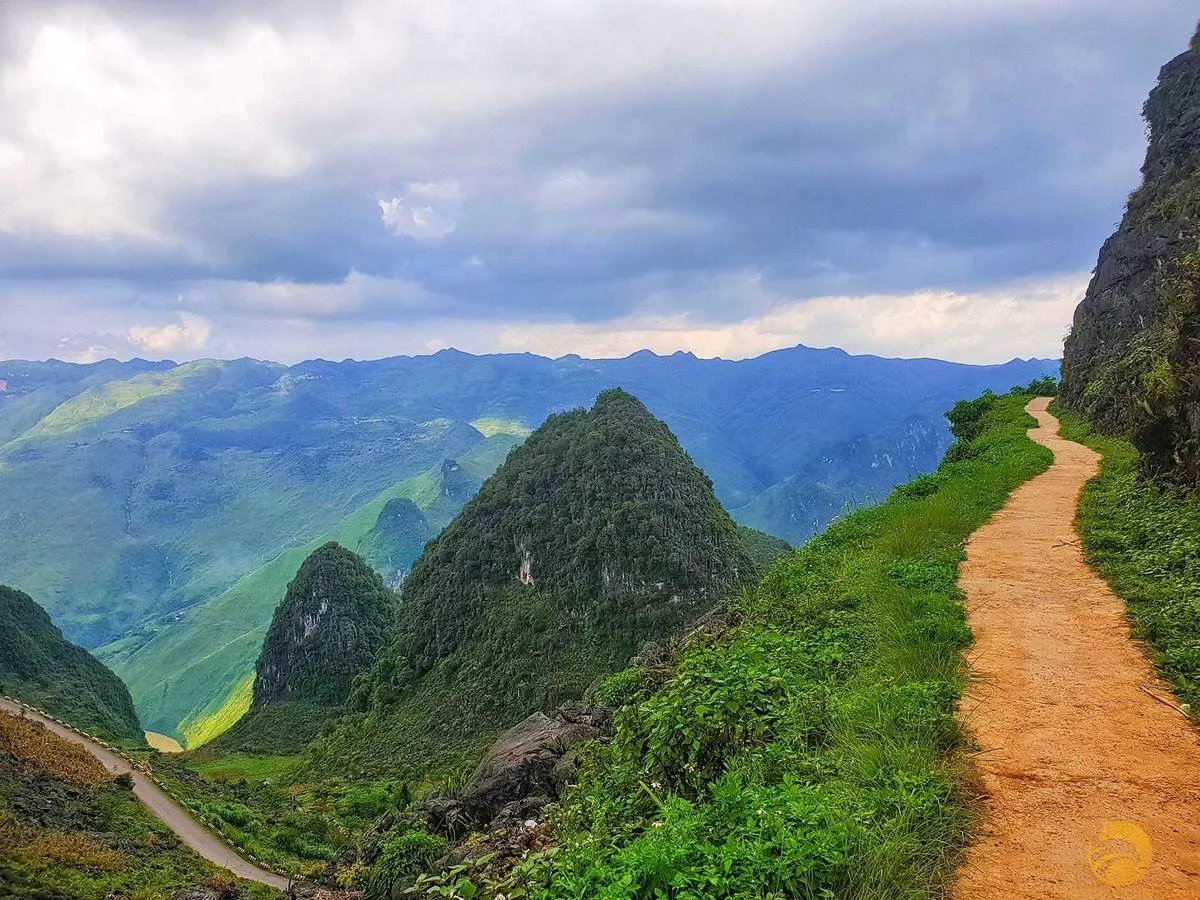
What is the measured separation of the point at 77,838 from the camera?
24891 millimetres

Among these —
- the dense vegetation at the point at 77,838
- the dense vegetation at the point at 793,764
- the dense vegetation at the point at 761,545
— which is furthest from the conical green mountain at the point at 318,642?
the dense vegetation at the point at 793,764

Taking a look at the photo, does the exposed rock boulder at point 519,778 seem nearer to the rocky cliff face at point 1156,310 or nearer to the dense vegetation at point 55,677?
the rocky cliff face at point 1156,310

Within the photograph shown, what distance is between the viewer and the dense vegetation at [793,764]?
395 centimetres

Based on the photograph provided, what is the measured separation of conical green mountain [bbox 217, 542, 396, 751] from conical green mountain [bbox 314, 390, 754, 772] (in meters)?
23.0

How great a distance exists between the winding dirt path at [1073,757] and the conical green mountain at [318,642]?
93109mm

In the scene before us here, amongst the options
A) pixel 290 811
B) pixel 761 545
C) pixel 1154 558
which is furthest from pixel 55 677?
pixel 1154 558

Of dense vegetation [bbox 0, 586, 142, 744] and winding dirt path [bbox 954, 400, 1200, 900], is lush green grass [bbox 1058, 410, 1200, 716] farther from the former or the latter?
dense vegetation [bbox 0, 586, 142, 744]

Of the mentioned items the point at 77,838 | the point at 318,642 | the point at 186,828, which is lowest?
the point at 318,642

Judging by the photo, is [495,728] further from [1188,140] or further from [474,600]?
[1188,140]

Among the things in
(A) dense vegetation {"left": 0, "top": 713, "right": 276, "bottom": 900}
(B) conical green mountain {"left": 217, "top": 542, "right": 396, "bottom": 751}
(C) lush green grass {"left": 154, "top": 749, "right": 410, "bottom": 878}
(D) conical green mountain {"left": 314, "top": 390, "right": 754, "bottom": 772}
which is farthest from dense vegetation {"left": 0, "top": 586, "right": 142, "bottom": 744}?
(A) dense vegetation {"left": 0, "top": 713, "right": 276, "bottom": 900}

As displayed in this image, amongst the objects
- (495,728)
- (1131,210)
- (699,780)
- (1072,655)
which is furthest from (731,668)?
(495,728)

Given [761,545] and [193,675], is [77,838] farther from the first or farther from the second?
[193,675]

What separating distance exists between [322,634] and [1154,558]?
98872 millimetres

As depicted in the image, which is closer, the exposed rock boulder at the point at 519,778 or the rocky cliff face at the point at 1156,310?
the exposed rock boulder at the point at 519,778
